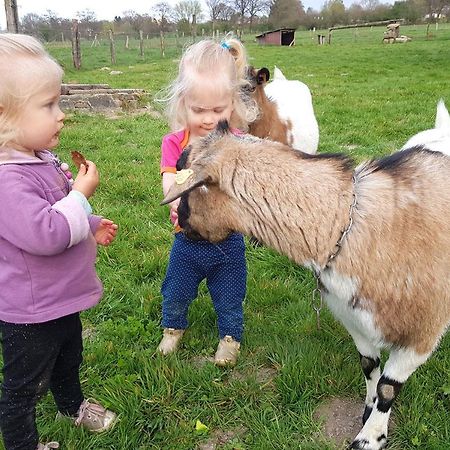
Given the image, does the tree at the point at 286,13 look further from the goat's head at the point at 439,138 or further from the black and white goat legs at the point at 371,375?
the black and white goat legs at the point at 371,375

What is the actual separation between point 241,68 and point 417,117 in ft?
23.4

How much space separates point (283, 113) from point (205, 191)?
3538mm

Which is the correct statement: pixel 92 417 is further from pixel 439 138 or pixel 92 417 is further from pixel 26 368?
pixel 439 138

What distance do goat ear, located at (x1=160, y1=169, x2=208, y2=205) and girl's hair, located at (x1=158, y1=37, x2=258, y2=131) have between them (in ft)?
2.78

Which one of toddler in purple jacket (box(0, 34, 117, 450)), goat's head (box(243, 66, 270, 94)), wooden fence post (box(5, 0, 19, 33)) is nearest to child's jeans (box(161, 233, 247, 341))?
toddler in purple jacket (box(0, 34, 117, 450))

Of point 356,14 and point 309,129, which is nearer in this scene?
point 309,129

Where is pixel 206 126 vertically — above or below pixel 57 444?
above

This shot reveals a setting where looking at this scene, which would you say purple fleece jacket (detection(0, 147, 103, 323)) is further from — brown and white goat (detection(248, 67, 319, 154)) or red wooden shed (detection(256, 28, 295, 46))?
red wooden shed (detection(256, 28, 295, 46))

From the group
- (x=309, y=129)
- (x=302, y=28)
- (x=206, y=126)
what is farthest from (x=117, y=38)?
(x=206, y=126)

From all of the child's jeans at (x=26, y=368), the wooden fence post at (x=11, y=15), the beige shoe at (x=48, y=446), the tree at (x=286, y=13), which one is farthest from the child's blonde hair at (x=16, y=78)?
the tree at (x=286, y=13)

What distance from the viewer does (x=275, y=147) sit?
210 cm

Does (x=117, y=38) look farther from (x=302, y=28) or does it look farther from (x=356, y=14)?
(x=356, y=14)

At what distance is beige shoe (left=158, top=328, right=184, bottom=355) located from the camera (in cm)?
302

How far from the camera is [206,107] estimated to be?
8.74 feet
